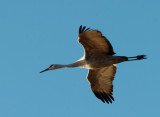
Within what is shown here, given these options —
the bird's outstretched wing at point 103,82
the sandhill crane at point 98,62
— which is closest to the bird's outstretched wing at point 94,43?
the sandhill crane at point 98,62

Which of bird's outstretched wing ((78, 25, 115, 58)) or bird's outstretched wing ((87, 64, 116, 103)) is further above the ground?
bird's outstretched wing ((78, 25, 115, 58))

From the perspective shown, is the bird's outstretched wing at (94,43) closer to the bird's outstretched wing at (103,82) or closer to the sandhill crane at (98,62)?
the sandhill crane at (98,62)

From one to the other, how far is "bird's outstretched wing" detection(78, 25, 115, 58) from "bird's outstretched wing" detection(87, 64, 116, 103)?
1.35 metres

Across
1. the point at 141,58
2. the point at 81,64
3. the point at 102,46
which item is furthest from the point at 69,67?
the point at 141,58

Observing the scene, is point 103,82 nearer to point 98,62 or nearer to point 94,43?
point 98,62

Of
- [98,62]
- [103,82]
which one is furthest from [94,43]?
[103,82]

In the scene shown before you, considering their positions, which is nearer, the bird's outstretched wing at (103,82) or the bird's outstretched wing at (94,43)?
the bird's outstretched wing at (94,43)

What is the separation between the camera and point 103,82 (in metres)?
17.8

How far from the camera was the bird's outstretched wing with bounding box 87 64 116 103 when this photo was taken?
1766cm

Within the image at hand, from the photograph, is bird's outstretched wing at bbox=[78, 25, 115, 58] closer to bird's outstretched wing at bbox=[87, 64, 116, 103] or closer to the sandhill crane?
the sandhill crane

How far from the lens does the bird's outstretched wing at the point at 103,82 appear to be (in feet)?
57.9

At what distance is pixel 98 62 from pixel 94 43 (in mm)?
879

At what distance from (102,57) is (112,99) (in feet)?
7.55

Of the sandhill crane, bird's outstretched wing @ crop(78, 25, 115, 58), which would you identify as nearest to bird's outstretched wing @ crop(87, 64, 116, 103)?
the sandhill crane
